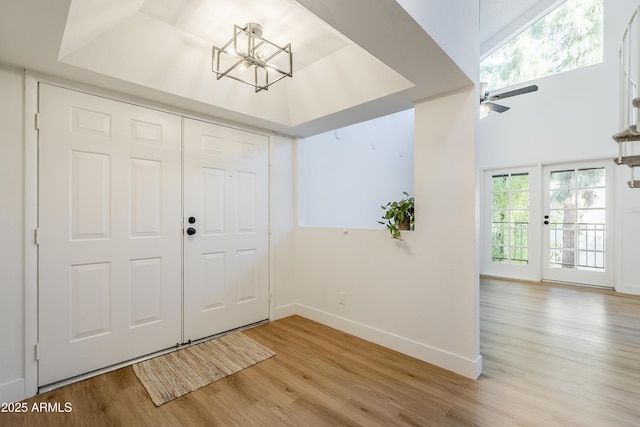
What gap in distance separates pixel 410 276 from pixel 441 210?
23.8 inches

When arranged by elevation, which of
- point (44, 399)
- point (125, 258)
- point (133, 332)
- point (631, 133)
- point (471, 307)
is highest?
point (631, 133)

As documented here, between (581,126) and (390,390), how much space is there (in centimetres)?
510

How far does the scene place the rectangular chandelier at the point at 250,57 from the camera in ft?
6.09

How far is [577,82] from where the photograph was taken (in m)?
4.41

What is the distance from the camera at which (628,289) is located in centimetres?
395

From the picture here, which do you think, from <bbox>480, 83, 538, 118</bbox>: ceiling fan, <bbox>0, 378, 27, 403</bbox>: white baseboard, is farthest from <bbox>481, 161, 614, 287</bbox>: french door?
<bbox>0, 378, 27, 403</bbox>: white baseboard

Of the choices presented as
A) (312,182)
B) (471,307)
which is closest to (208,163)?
(312,182)

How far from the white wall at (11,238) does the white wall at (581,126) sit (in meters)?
6.21

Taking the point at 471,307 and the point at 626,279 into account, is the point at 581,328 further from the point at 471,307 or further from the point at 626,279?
the point at 626,279

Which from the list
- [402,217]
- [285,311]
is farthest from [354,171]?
[285,311]

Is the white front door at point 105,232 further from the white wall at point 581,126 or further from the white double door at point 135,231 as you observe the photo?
the white wall at point 581,126

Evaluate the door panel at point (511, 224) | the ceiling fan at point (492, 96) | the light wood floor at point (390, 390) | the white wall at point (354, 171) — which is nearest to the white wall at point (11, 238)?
the light wood floor at point (390, 390)

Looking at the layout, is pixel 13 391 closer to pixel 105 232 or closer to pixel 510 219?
pixel 105 232

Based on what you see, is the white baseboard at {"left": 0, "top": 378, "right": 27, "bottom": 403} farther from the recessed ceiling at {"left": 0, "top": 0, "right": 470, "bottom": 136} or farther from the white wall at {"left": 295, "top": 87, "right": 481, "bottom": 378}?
the white wall at {"left": 295, "top": 87, "right": 481, "bottom": 378}
